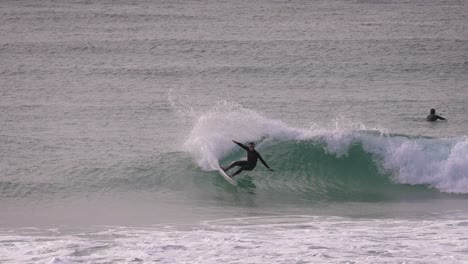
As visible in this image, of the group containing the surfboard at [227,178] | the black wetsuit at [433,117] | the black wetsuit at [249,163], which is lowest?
the surfboard at [227,178]

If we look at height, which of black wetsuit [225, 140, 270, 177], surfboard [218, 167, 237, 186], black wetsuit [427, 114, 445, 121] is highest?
black wetsuit [427, 114, 445, 121]

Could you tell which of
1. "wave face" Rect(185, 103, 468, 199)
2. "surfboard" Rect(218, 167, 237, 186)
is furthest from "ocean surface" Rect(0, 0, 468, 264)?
"surfboard" Rect(218, 167, 237, 186)

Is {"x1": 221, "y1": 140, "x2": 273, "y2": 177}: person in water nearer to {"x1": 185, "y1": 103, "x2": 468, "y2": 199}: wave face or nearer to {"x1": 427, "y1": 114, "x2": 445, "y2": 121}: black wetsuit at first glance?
{"x1": 185, "y1": 103, "x2": 468, "y2": 199}: wave face

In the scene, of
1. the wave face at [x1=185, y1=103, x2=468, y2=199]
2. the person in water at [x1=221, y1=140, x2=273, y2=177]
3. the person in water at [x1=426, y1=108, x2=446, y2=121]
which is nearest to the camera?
the person in water at [x1=221, y1=140, x2=273, y2=177]

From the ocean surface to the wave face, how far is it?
4 centimetres

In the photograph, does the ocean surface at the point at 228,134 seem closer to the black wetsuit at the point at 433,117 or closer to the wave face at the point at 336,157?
the wave face at the point at 336,157

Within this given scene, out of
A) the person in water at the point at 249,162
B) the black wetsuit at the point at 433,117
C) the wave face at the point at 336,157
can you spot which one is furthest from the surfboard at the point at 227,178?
the black wetsuit at the point at 433,117

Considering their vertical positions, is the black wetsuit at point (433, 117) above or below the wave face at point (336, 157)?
above

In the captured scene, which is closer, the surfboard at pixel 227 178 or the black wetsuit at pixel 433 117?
the surfboard at pixel 227 178

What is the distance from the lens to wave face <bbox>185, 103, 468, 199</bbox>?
18.5 meters

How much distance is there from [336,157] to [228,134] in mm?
2625

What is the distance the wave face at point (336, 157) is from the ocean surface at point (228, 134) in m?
0.04

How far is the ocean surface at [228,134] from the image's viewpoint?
13.0 meters

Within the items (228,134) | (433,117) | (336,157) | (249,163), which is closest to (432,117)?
(433,117)
